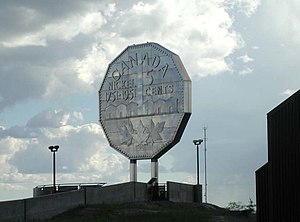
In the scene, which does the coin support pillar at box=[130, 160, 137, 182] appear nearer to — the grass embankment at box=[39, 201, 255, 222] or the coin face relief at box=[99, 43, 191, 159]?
the coin face relief at box=[99, 43, 191, 159]

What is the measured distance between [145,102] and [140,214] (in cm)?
1517

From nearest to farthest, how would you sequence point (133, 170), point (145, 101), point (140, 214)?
point (140, 214) < point (145, 101) < point (133, 170)

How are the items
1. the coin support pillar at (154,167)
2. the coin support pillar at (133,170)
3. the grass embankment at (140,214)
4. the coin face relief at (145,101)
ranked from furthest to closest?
the coin support pillar at (133,170)
the coin support pillar at (154,167)
the coin face relief at (145,101)
the grass embankment at (140,214)

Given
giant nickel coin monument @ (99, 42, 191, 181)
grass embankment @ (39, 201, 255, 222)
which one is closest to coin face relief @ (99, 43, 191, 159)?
giant nickel coin monument @ (99, 42, 191, 181)

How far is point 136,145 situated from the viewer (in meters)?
60.0

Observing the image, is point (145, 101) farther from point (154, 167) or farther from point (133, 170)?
point (133, 170)

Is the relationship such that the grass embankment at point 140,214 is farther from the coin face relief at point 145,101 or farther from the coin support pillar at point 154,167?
the coin face relief at point 145,101

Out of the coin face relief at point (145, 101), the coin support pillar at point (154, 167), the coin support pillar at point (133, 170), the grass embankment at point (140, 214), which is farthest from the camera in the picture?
the coin support pillar at point (133, 170)

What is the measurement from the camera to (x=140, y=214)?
46.6 metres

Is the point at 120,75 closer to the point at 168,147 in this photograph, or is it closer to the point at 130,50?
the point at 130,50

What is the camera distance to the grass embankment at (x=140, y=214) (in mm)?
44625

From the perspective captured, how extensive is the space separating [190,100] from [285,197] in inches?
1059

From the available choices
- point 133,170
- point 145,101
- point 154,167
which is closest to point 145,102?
point 145,101

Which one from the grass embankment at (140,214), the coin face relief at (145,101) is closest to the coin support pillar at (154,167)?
the coin face relief at (145,101)
